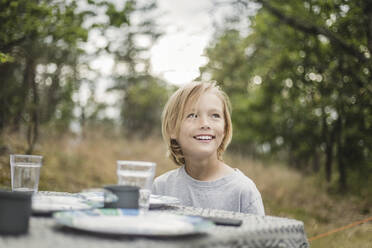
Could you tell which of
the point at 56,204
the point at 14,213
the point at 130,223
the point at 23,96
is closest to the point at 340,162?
the point at 23,96

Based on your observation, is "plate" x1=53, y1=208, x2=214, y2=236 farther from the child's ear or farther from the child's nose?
the child's ear

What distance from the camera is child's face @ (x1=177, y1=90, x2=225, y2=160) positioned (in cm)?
185

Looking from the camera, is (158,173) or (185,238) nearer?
(185,238)

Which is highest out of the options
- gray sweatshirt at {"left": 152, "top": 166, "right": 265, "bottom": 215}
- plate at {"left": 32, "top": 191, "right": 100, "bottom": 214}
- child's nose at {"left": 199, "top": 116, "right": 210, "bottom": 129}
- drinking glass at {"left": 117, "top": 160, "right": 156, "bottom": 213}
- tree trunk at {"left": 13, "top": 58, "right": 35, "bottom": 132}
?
tree trunk at {"left": 13, "top": 58, "right": 35, "bottom": 132}

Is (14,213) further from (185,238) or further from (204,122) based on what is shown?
(204,122)

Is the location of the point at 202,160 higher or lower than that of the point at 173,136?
lower

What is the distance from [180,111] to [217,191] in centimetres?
42

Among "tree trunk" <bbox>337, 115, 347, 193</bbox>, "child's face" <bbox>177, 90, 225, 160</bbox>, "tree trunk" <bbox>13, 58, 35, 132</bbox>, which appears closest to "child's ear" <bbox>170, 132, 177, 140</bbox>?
"child's face" <bbox>177, 90, 225, 160</bbox>

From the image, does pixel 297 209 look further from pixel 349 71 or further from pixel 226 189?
pixel 226 189

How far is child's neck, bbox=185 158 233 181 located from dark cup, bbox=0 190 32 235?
1.14 meters

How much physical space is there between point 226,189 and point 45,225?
1.03 metres

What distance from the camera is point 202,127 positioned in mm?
1848

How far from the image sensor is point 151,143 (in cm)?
892

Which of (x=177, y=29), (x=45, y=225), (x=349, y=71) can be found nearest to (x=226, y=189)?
(x=45, y=225)
